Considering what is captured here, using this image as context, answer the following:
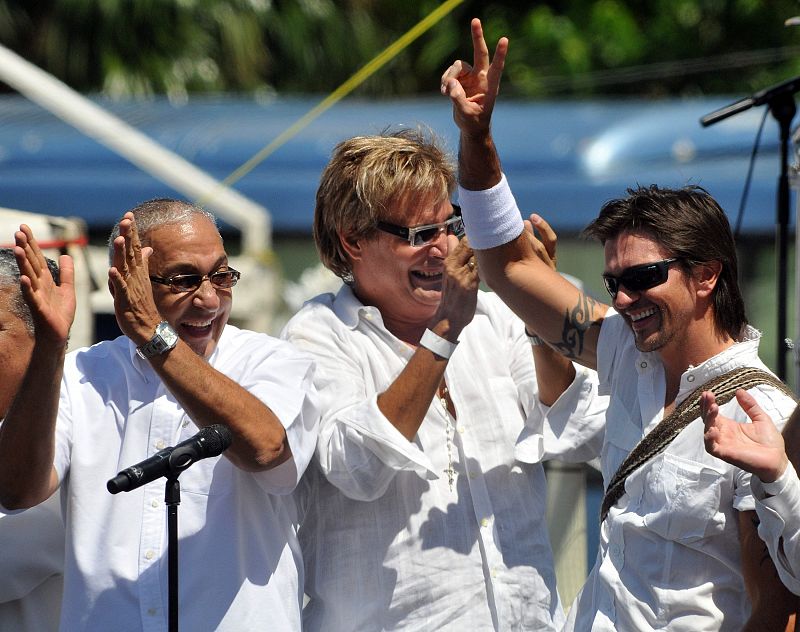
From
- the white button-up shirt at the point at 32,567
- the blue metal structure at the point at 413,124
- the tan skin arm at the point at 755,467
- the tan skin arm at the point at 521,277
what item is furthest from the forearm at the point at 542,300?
the blue metal structure at the point at 413,124

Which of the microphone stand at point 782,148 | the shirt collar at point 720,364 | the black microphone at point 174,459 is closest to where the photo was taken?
the black microphone at point 174,459

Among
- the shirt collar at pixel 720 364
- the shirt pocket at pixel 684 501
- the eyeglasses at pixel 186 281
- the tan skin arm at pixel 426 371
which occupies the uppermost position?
the eyeglasses at pixel 186 281

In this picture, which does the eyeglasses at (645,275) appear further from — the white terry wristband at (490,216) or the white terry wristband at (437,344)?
the white terry wristband at (437,344)

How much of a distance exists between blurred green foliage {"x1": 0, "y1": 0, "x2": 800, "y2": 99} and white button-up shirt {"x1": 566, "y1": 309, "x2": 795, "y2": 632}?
38.4 feet

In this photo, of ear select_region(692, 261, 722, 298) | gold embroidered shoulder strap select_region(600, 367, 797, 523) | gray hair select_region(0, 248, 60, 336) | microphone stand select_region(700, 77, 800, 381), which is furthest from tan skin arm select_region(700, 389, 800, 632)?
microphone stand select_region(700, 77, 800, 381)

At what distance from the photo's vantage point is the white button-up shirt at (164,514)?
2830mm

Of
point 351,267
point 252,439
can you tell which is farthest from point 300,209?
point 252,439

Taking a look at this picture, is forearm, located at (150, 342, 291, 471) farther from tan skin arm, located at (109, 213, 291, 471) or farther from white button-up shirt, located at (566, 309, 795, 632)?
white button-up shirt, located at (566, 309, 795, 632)

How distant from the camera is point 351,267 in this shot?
3.38 m

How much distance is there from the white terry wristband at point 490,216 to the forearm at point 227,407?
684 mm

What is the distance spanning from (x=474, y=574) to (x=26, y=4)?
48.1 ft

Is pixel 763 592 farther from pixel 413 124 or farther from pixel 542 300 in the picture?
pixel 413 124

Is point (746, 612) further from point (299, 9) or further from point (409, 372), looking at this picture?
point (299, 9)

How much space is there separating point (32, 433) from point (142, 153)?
483 cm
